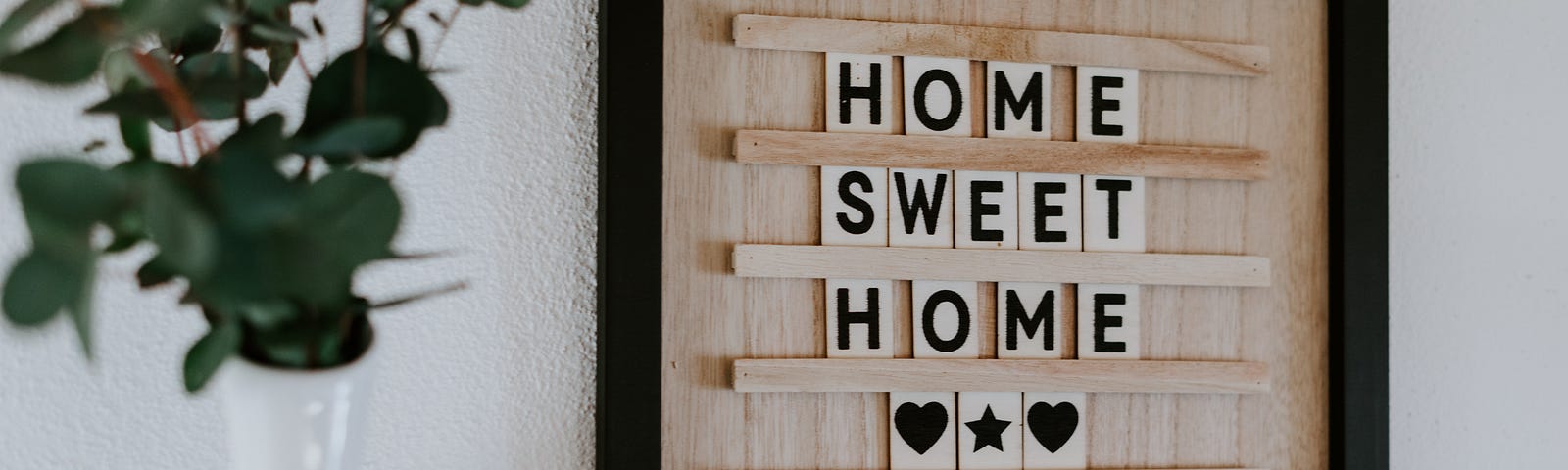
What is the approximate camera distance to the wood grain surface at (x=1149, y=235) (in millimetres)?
804

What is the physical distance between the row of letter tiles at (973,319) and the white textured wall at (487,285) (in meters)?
0.20

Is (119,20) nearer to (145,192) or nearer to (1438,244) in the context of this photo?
(145,192)

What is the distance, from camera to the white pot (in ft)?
1.33

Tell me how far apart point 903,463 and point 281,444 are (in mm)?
509

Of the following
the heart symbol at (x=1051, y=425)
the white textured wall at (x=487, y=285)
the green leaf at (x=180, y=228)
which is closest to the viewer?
the green leaf at (x=180, y=228)

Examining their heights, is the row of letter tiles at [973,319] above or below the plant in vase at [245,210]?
below

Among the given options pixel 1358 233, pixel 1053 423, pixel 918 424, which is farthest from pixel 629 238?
pixel 1358 233

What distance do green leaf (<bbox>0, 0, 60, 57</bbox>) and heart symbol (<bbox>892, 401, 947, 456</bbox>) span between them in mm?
615

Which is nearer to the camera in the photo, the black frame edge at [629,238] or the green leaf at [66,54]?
the green leaf at [66,54]

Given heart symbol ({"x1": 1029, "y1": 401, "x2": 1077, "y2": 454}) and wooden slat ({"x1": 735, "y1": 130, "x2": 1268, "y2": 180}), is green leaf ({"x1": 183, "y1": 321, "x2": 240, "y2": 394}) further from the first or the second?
heart symbol ({"x1": 1029, "y1": 401, "x2": 1077, "y2": 454})

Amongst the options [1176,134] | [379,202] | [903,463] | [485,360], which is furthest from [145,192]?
[1176,134]

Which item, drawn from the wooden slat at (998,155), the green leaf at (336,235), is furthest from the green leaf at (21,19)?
the wooden slat at (998,155)

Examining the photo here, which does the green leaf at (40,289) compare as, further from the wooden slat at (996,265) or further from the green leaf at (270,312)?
the wooden slat at (996,265)

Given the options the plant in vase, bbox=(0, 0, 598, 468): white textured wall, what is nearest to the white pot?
the plant in vase
